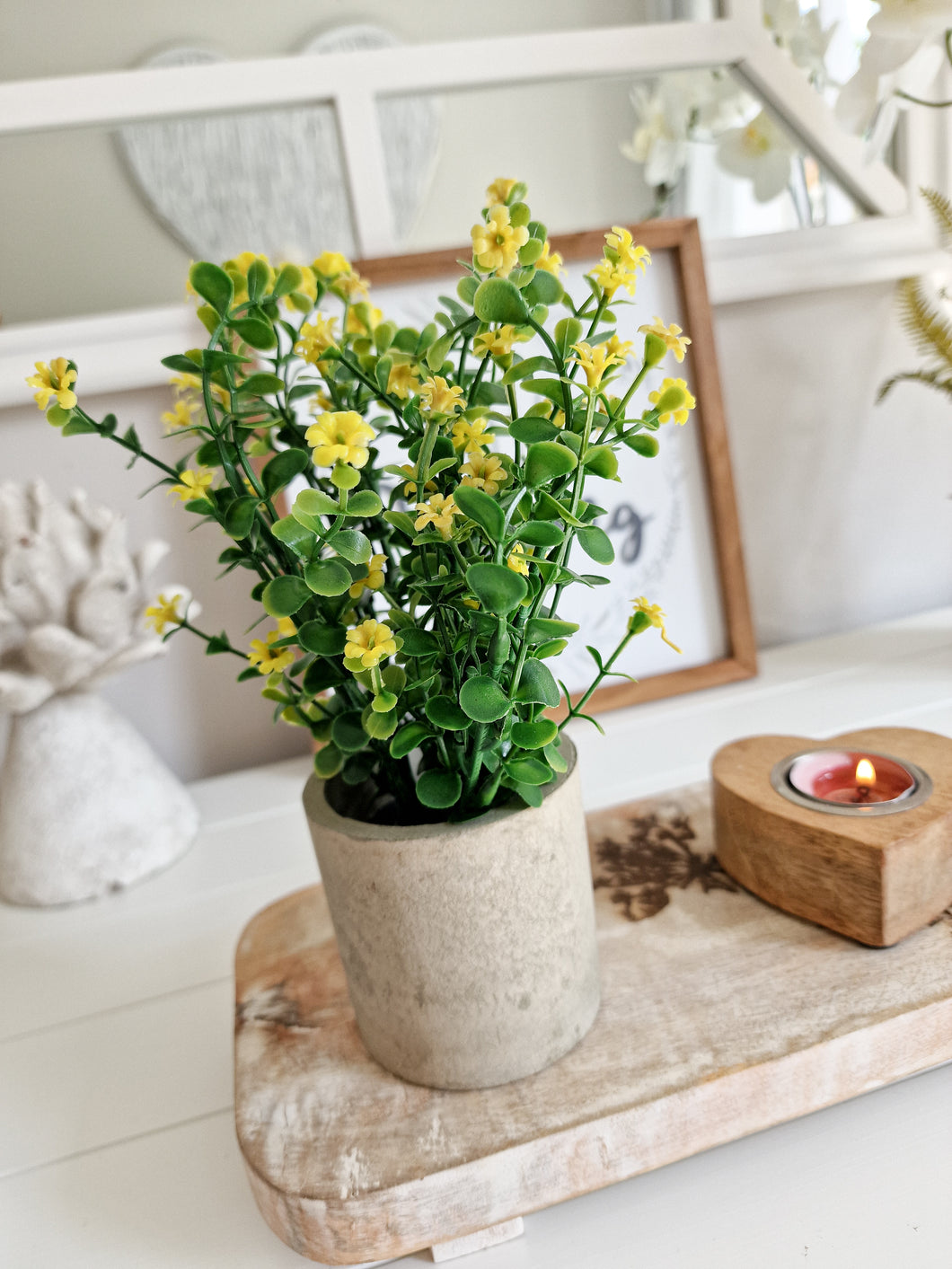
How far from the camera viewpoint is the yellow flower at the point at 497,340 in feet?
1.01

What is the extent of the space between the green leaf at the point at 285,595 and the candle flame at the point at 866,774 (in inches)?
11.3

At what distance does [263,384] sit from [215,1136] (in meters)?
0.31

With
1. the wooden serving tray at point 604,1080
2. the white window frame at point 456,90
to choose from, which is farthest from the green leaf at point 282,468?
the white window frame at point 456,90

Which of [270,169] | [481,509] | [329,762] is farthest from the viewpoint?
[270,169]

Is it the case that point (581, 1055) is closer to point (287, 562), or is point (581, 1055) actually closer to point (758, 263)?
point (287, 562)

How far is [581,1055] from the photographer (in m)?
0.36

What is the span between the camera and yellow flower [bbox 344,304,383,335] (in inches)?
14.0

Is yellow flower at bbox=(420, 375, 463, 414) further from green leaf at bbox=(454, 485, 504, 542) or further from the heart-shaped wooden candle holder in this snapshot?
the heart-shaped wooden candle holder

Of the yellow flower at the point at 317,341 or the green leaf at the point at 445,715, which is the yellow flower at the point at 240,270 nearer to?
the yellow flower at the point at 317,341

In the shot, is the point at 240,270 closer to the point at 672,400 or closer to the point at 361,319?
the point at 361,319

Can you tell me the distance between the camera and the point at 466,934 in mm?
332

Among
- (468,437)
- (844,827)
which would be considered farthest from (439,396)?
(844,827)

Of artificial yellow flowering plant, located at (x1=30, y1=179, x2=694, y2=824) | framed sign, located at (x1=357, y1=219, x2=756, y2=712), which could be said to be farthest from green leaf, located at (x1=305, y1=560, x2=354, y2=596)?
framed sign, located at (x1=357, y1=219, x2=756, y2=712)

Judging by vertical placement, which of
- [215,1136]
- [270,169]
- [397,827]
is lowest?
[215,1136]
